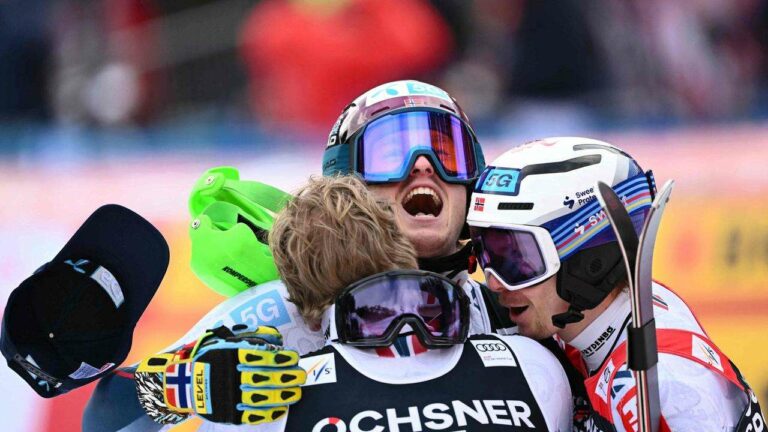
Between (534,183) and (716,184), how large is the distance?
4.28 m

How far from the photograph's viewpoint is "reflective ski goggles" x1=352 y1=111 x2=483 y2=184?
3758 mm

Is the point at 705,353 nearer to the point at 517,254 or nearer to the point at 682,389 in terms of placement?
the point at 682,389

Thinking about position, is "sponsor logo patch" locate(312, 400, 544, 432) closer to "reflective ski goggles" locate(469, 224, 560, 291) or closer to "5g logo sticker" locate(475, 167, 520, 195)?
"reflective ski goggles" locate(469, 224, 560, 291)

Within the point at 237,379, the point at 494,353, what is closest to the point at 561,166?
the point at 494,353

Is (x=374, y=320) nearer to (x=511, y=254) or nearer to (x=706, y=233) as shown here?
(x=511, y=254)

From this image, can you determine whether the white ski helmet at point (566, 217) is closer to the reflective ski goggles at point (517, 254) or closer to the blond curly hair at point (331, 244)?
the reflective ski goggles at point (517, 254)

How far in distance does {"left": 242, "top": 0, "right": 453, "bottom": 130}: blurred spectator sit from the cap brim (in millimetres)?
4984

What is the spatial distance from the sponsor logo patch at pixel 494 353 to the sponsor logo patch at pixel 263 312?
2.72ft

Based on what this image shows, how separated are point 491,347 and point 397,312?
0.28 metres

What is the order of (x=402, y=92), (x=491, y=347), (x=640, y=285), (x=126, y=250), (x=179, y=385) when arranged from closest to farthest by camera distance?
(x=640, y=285), (x=179, y=385), (x=491, y=347), (x=126, y=250), (x=402, y=92)

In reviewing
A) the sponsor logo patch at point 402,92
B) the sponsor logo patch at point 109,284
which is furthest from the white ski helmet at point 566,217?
the sponsor logo patch at point 109,284

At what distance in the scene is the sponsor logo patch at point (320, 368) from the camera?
103 inches

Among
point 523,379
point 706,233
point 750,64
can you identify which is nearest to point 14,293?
point 523,379

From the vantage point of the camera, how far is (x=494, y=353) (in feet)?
8.91
